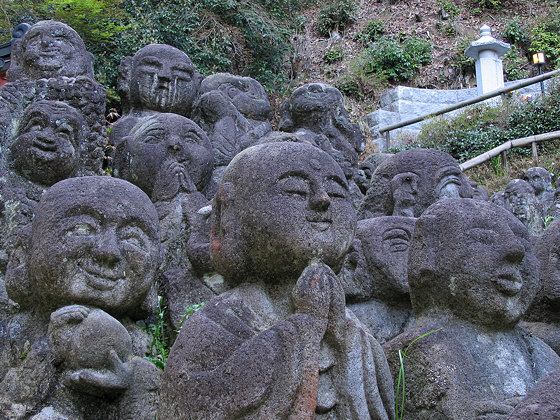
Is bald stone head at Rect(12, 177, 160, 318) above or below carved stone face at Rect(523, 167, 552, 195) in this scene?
above

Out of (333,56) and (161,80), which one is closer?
(161,80)

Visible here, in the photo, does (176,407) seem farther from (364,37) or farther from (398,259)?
(364,37)

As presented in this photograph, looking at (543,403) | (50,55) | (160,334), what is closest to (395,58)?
(50,55)

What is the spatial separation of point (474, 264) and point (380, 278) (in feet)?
4.13

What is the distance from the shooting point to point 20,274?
4480 millimetres

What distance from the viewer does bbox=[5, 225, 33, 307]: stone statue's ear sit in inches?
176

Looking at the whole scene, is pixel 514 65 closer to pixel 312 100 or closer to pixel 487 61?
pixel 487 61

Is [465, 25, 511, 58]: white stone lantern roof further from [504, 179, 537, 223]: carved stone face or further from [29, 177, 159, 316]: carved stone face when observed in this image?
[29, 177, 159, 316]: carved stone face

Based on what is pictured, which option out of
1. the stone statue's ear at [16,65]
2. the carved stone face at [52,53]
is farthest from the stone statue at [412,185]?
the stone statue's ear at [16,65]

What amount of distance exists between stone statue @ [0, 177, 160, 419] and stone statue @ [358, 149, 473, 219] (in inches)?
122

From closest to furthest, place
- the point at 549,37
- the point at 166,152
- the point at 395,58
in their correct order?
the point at 166,152 → the point at 395,58 → the point at 549,37

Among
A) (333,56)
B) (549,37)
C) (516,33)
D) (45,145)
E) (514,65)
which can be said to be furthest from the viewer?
(516,33)

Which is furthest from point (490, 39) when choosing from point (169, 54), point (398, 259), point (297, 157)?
point (297, 157)

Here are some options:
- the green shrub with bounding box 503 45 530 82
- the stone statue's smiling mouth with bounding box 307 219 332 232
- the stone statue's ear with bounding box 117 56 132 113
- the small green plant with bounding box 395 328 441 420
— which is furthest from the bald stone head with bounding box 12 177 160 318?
the green shrub with bounding box 503 45 530 82
